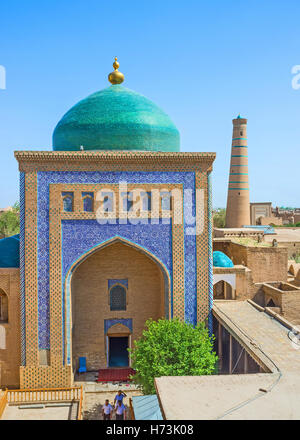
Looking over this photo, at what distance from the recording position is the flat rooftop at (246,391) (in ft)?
17.2

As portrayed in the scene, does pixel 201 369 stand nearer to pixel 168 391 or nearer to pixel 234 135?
pixel 168 391

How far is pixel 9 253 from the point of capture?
11.2 meters

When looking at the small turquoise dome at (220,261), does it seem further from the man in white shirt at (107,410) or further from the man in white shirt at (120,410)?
the man in white shirt at (107,410)

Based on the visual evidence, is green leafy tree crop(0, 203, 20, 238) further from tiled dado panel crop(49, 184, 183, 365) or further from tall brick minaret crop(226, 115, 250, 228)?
tiled dado panel crop(49, 184, 183, 365)

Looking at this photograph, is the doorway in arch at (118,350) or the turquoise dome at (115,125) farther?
the doorway in arch at (118,350)

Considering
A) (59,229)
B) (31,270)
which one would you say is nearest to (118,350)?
(31,270)

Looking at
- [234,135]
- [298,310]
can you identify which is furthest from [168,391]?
[234,135]

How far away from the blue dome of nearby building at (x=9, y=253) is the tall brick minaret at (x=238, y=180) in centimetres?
2117

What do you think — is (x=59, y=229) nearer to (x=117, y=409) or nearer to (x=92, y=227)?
(x=92, y=227)

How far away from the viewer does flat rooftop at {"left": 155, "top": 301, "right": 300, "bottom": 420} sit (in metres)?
5.24

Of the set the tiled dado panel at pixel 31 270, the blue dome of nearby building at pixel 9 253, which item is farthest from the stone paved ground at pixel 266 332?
the blue dome of nearby building at pixel 9 253

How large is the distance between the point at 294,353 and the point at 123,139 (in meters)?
7.39

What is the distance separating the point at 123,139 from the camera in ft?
37.6
